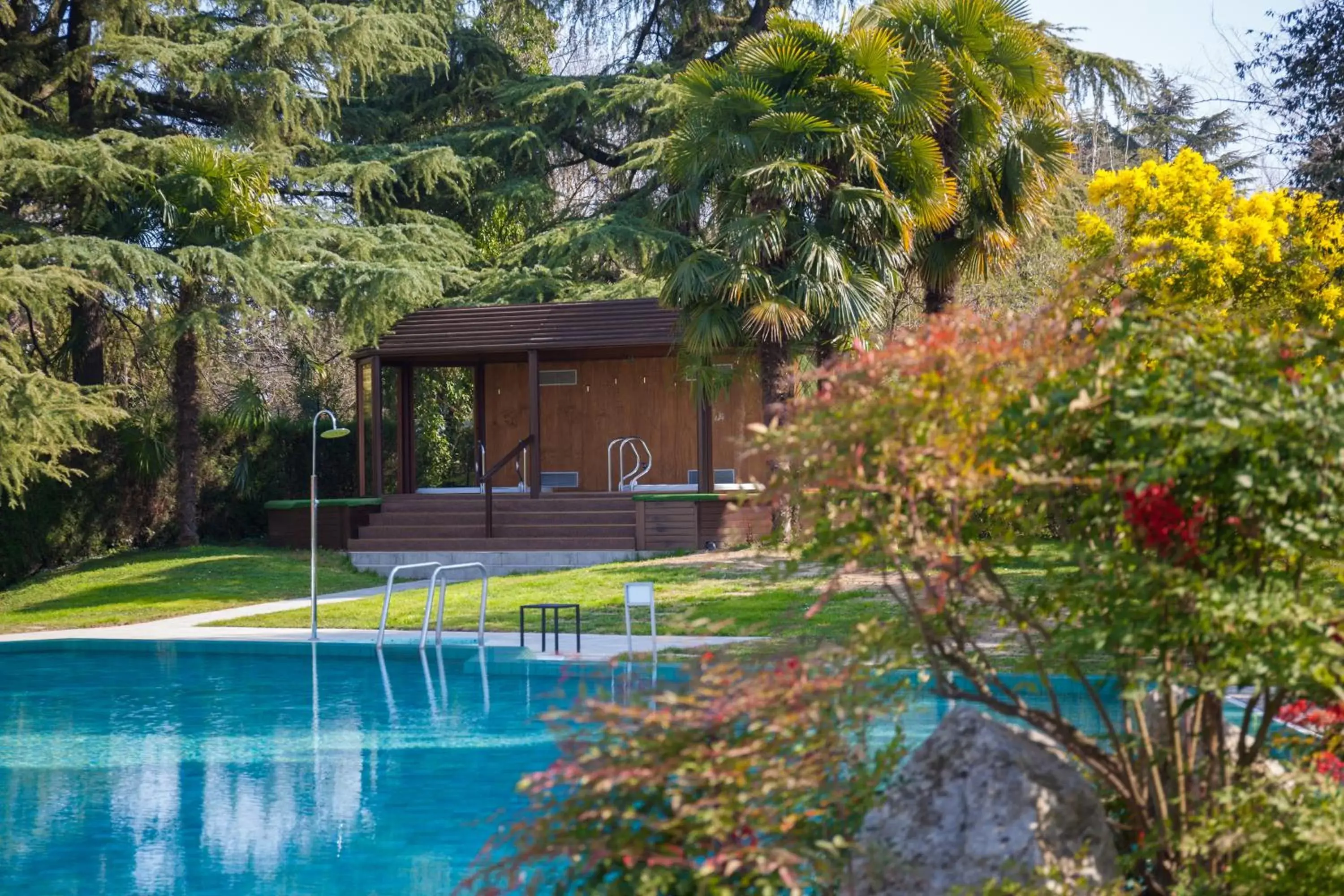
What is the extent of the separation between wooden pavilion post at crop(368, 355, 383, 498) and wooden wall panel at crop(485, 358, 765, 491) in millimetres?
3062

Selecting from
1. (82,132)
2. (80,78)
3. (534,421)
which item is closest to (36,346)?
(82,132)

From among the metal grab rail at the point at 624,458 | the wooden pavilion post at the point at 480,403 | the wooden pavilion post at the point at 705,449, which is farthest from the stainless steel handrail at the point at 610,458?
the wooden pavilion post at the point at 705,449

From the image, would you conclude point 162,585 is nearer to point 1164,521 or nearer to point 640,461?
point 640,461

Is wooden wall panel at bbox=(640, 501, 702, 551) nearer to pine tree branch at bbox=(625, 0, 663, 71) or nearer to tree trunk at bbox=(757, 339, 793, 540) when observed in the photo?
tree trunk at bbox=(757, 339, 793, 540)

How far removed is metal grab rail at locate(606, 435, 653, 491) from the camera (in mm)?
24109

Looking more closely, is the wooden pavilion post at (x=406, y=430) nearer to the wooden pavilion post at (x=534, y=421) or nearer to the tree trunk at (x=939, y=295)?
the wooden pavilion post at (x=534, y=421)

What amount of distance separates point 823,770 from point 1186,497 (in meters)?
1.16

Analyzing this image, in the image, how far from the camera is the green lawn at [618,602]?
13953 millimetres

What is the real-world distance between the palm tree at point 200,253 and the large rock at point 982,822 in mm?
19475

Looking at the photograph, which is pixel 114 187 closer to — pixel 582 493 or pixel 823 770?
pixel 582 493

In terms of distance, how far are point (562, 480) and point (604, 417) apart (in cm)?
146

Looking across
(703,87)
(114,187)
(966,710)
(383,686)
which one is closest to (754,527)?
(703,87)

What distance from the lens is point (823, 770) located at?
3646mm

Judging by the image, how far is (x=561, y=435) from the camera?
25250 mm
